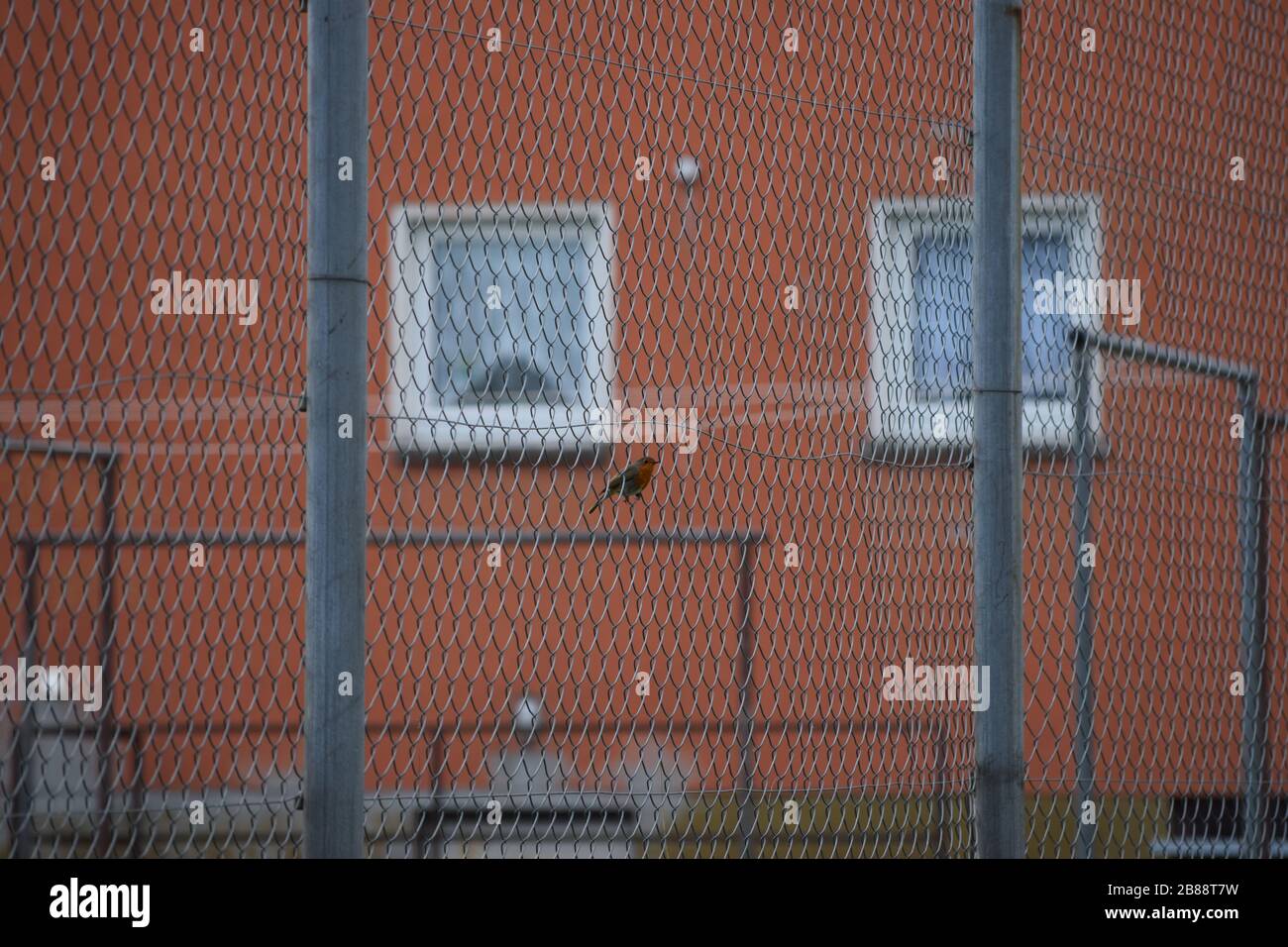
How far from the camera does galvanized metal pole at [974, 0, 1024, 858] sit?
3.28 meters

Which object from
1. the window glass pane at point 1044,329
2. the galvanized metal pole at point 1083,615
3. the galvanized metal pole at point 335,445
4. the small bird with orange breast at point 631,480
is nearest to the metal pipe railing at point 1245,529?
the galvanized metal pole at point 1083,615

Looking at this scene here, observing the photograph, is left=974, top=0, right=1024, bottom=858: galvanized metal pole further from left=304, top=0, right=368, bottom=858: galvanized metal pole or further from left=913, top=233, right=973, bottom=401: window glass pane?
left=304, top=0, right=368, bottom=858: galvanized metal pole

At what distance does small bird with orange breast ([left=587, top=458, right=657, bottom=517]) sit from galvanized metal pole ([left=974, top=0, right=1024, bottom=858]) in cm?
70

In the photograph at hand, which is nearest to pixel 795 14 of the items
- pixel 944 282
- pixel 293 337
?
pixel 944 282

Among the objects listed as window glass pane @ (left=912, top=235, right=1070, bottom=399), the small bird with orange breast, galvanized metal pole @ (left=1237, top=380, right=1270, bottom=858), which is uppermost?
window glass pane @ (left=912, top=235, right=1070, bottom=399)

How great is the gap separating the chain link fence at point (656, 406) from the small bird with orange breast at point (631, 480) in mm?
10

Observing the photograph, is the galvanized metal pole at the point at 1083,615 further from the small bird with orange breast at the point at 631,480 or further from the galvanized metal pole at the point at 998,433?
the small bird with orange breast at the point at 631,480

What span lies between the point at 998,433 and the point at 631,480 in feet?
2.58

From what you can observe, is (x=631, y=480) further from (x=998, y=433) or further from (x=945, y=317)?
(x=945, y=317)

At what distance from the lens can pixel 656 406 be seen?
11.0 ft

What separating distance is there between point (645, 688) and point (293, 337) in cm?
104

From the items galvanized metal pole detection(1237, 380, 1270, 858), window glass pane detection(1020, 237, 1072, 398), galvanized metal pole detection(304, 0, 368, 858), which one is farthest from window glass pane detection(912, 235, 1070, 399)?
galvanized metal pole detection(304, 0, 368, 858)
